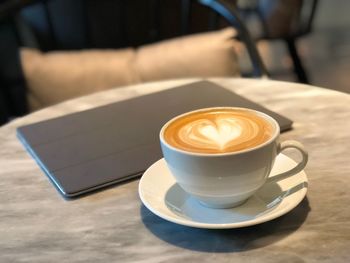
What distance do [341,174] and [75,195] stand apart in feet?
1.12

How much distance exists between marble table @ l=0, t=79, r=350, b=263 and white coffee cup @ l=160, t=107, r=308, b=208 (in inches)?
1.6

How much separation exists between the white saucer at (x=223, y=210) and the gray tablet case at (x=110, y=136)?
7 cm

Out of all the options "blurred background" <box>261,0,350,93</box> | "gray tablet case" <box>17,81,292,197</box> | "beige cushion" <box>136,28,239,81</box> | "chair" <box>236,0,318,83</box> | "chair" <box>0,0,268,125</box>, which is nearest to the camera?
"gray tablet case" <box>17,81,292,197</box>

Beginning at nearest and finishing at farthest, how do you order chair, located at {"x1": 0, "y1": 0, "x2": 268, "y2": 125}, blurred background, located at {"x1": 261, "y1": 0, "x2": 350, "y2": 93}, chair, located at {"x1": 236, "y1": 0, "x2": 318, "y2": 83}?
chair, located at {"x1": 0, "y1": 0, "x2": 268, "y2": 125} → chair, located at {"x1": 236, "y1": 0, "x2": 318, "y2": 83} → blurred background, located at {"x1": 261, "y1": 0, "x2": 350, "y2": 93}

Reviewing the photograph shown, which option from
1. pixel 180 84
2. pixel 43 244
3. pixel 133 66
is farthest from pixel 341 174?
pixel 133 66

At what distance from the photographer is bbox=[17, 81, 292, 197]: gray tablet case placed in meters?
0.74

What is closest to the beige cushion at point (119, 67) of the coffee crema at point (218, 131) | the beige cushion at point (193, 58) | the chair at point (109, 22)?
the beige cushion at point (193, 58)

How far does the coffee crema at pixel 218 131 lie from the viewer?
23.2 inches

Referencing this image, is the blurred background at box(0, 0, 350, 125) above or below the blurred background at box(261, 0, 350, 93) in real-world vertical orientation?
above

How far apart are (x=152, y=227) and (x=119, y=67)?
38.7 inches

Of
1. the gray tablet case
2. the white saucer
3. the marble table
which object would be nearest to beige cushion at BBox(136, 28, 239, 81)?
the gray tablet case

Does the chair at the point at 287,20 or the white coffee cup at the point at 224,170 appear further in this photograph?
the chair at the point at 287,20

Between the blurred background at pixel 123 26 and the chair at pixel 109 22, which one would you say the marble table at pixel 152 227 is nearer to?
the blurred background at pixel 123 26

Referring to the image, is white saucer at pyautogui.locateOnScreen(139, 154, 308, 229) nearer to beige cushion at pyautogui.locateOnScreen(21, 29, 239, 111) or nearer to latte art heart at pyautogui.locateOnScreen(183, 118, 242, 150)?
latte art heart at pyautogui.locateOnScreen(183, 118, 242, 150)
